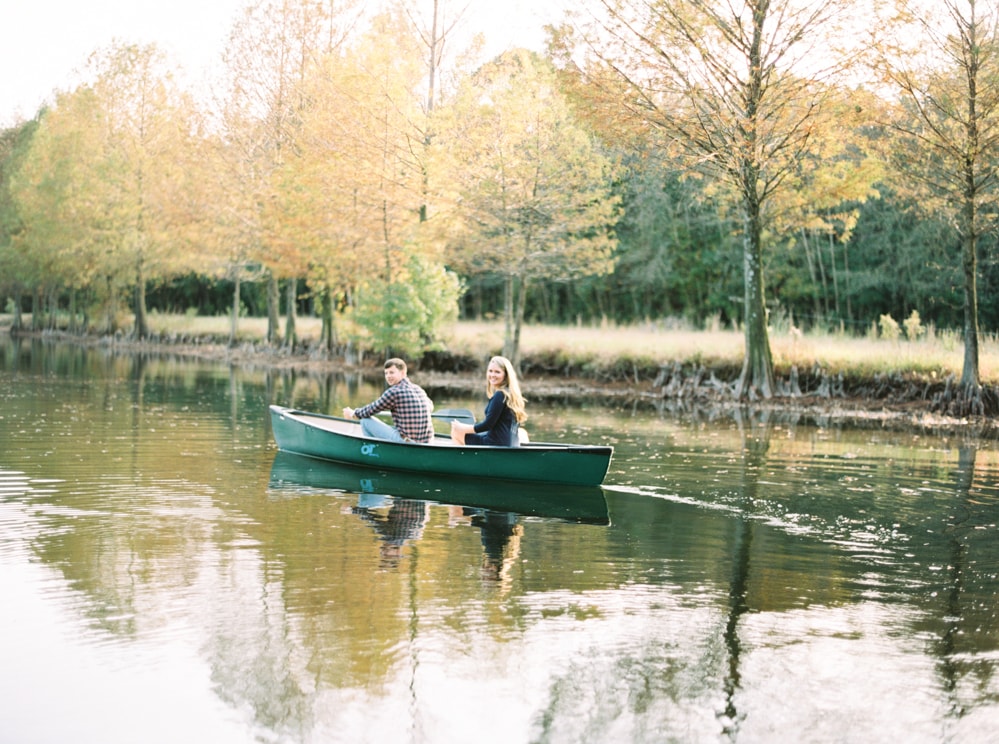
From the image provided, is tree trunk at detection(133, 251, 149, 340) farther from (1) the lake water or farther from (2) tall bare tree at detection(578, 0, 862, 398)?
(1) the lake water

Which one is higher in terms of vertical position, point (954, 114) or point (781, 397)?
point (954, 114)

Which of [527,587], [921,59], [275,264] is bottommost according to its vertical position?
[527,587]

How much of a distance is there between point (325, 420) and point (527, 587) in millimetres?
9197

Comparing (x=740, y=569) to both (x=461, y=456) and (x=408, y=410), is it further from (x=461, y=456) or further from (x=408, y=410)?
(x=408, y=410)

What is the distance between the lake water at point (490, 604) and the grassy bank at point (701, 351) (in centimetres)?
931

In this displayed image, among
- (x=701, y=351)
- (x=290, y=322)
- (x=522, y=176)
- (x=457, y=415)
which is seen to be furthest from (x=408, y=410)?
(x=290, y=322)

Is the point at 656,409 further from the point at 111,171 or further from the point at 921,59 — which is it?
the point at 111,171

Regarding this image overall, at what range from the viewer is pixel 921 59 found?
22641 mm

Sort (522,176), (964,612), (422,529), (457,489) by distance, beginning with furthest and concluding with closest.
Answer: (522,176), (457,489), (422,529), (964,612)

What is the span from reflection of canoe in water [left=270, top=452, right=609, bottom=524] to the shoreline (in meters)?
10.1

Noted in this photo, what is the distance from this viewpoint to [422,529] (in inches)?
434

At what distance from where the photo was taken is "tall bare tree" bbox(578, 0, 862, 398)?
76.8 feet

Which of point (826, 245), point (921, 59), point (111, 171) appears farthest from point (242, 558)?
point (111, 171)

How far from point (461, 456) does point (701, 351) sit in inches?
589
